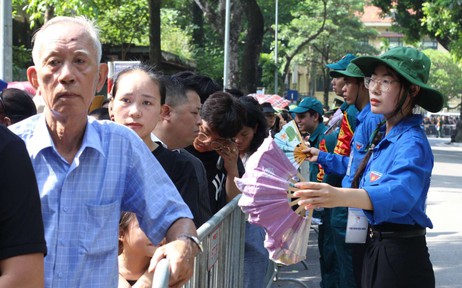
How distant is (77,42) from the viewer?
2.76 metres

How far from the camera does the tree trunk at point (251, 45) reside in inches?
846

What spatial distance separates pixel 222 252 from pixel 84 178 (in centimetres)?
225

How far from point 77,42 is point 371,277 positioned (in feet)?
7.88

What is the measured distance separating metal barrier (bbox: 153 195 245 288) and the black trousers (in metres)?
0.84

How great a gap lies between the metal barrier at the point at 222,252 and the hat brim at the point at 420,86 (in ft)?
3.61

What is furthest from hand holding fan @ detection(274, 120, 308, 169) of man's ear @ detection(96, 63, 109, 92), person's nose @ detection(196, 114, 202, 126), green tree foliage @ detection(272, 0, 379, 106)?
green tree foliage @ detection(272, 0, 379, 106)

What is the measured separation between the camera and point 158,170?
2.87 meters

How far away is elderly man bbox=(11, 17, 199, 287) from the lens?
8.65 feet

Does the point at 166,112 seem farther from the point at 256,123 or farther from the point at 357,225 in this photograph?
the point at 256,123

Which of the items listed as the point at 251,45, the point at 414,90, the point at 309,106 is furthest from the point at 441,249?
the point at 251,45

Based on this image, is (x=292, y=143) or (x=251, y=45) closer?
(x=292, y=143)

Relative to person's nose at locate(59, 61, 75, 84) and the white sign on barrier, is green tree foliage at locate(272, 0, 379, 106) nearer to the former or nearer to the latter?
the white sign on barrier

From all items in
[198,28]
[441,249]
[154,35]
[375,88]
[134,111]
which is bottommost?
[441,249]

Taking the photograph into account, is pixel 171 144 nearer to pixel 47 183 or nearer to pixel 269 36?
pixel 47 183
